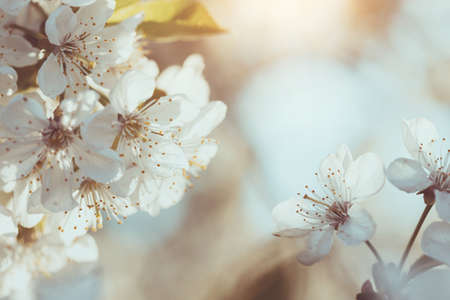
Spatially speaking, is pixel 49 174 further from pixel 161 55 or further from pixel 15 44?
pixel 161 55

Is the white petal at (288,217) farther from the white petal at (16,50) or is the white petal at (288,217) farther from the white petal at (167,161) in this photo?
the white petal at (16,50)

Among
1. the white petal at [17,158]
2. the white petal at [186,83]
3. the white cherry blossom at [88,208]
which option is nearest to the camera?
the white petal at [17,158]

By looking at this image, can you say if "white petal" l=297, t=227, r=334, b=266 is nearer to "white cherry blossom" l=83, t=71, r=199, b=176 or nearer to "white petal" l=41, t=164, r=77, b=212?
"white cherry blossom" l=83, t=71, r=199, b=176

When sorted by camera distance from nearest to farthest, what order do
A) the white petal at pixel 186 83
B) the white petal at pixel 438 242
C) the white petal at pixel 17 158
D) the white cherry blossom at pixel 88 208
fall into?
the white petal at pixel 438 242 < the white petal at pixel 17 158 < the white cherry blossom at pixel 88 208 < the white petal at pixel 186 83

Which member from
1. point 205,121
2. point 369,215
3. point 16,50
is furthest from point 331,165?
point 16,50

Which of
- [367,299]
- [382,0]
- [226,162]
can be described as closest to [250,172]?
[226,162]

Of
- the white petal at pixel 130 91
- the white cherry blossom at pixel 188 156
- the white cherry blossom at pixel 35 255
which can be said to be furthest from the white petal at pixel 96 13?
the white cherry blossom at pixel 35 255

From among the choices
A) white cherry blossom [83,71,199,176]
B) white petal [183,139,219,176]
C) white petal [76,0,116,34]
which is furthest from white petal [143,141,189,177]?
white petal [76,0,116,34]

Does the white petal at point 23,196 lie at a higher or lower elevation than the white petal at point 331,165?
lower
